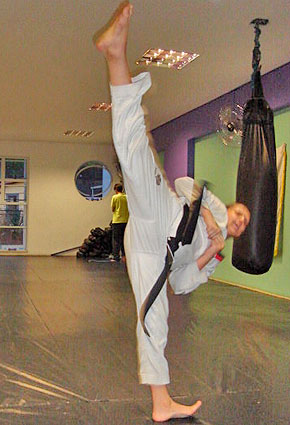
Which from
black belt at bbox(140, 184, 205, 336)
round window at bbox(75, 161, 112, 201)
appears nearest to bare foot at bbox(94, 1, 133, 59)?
black belt at bbox(140, 184, 205, 336)

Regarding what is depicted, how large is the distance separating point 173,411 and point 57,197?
10342mm

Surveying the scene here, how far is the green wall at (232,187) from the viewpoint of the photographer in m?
5.88

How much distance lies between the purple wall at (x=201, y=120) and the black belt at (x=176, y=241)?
396cm

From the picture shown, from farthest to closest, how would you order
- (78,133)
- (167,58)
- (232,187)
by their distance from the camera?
(78,133)
(232,187)
(167,58)

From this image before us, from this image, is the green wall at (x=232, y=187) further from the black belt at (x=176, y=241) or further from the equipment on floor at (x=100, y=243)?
the black belt at (x=176, y=241)

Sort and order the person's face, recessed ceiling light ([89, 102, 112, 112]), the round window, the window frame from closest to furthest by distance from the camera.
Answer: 1. the person's face
2. recessed ceiling light ([89, 102, 112, 112])
3. the window frame
4. the round window

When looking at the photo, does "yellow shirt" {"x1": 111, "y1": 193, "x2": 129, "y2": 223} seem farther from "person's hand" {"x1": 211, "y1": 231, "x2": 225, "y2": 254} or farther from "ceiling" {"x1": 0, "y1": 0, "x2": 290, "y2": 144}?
"person's hand" {"x1": 211, "y1": 231, "x2": 225, "y2": 254}

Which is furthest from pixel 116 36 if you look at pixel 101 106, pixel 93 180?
pixel 93 180

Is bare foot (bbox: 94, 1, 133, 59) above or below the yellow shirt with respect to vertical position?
above

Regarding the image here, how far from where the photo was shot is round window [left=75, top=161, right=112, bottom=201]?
40.9 feet

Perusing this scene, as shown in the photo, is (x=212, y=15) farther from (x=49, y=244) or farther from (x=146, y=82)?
(x=49, y=244)

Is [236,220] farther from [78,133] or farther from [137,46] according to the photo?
[78,133]

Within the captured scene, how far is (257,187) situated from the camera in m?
4.46

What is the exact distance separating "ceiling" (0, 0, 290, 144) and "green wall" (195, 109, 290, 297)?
653 millimetres
